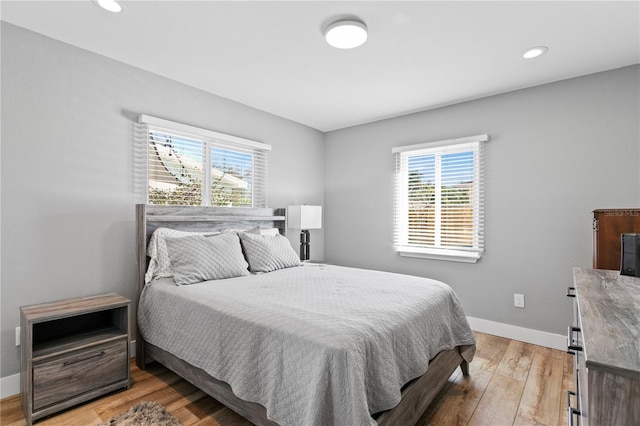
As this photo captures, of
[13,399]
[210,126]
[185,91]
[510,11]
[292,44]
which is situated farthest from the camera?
[210,126]

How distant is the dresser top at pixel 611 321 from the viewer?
0.66m

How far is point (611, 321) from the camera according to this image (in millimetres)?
951

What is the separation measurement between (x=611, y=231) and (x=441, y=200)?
1623 millimetres

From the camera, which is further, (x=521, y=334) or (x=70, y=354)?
(x=521, y=334)

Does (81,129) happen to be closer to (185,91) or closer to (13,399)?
(185,91)

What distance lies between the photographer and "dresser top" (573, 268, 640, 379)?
656 mm

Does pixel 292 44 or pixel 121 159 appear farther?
pixel 121 159

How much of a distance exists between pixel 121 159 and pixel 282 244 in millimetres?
1643

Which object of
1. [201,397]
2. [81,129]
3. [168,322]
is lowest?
[201,397]

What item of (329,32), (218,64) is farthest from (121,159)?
(329,32)

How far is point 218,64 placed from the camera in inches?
104

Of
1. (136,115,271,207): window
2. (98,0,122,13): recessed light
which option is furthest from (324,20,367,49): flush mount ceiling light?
(136,115,271,207): window

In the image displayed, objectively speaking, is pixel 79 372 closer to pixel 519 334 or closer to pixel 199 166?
pixel 199 166

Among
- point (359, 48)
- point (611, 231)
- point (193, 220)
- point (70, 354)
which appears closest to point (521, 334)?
point (611, 231)
